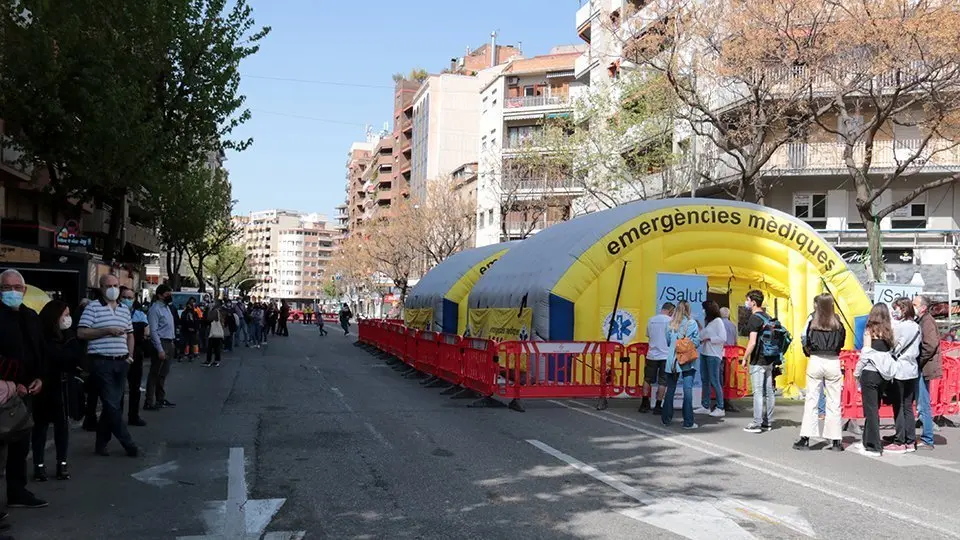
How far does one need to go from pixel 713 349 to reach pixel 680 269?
412 cm

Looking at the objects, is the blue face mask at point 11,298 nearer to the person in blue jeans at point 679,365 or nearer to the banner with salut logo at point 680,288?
the person in blue jeans at point 679,365

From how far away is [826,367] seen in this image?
37.0 feet

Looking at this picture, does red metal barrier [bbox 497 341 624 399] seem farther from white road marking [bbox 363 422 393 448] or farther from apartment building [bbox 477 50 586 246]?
apartment building [bbox 477 50 586 246]

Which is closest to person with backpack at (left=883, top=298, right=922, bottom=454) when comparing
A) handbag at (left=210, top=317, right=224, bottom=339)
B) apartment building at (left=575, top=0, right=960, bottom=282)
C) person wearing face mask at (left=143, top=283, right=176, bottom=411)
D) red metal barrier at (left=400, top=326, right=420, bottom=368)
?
person wearing face mask at (left=143, top=283, right=176, bottom=411)

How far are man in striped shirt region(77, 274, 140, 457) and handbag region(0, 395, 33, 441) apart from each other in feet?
9.08

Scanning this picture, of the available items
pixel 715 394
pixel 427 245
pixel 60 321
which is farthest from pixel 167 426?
pixel 427 245

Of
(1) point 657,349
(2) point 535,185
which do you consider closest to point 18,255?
(1) point 657,349

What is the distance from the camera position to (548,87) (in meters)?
71.4

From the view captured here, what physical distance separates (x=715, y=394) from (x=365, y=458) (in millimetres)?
7213

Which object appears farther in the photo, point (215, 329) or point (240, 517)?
point (215, 329)

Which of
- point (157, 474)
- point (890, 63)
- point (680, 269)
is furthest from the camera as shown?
point (890, 63)

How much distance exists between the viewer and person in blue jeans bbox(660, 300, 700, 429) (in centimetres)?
1337

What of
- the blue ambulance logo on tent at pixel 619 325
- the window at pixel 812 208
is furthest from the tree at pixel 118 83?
the window at pixel 812 208

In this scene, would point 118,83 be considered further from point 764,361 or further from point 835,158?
point 835,158
